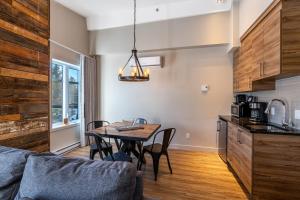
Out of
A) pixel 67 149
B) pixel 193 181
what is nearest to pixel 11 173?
pixel 193 181

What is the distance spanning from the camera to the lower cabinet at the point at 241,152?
92.3 inches

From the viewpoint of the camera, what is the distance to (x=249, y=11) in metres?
3.14

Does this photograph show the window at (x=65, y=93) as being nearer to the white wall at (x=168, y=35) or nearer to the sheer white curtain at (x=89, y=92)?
the sheer white curtain at (x=89, y=92)

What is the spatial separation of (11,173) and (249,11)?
12.3ft

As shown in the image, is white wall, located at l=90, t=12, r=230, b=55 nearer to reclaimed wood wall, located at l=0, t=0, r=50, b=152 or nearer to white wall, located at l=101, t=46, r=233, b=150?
white wall, located at l=101, t=46, r=233, b=150

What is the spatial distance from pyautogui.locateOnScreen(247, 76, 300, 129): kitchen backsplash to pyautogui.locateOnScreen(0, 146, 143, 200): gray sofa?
7.79 ft

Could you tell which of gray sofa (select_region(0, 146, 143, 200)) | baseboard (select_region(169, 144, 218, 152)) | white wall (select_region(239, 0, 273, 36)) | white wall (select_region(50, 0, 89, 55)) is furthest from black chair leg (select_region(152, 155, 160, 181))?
white wall (select_region(50, 0, 89, 55))

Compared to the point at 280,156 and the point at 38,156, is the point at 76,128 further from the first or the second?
the point at 280,156

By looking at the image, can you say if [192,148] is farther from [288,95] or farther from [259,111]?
[288,95]

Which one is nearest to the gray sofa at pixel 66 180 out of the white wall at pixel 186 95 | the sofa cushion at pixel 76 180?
the sofa cushion at pixel 76 180

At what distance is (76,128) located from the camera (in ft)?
16.1

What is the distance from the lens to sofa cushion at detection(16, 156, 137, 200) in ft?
3.48

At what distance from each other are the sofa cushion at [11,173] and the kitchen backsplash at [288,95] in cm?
301

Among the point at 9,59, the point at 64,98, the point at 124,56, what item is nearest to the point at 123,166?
the point at 9,59
